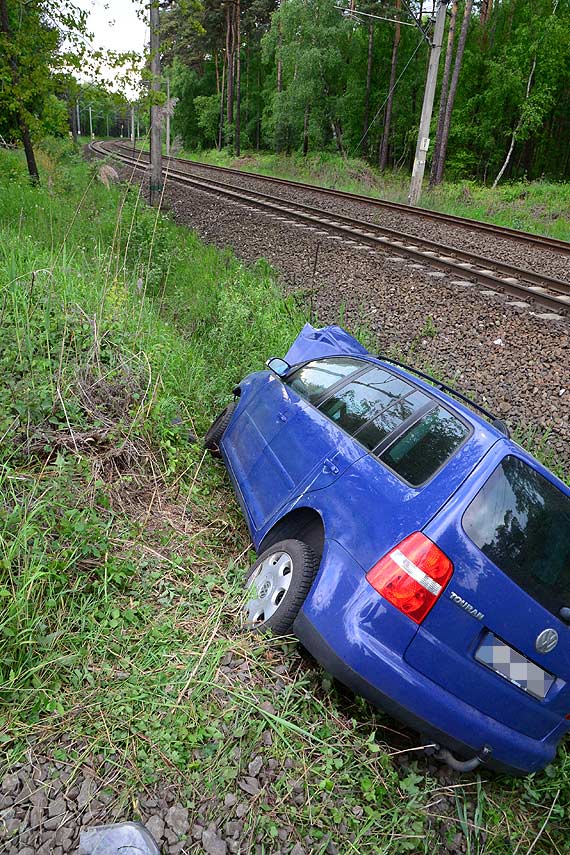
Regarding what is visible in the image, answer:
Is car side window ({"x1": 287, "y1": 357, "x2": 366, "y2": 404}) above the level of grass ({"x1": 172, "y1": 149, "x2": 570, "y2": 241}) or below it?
below

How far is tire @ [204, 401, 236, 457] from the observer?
4.75m

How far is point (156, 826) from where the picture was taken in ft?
→ 6.85

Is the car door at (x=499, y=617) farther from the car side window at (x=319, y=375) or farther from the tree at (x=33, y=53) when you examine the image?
the tree at (x=33, y=53)

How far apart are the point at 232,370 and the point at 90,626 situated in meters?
3.56

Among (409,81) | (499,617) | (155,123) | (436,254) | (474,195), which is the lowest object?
(499,617)

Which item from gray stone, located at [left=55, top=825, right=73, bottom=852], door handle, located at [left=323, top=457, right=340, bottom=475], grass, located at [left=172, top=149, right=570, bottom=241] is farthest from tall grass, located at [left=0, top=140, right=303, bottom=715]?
Result: grass, located at [left=172, top=149, right=570, bottom=241]

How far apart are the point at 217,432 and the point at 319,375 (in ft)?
3.77

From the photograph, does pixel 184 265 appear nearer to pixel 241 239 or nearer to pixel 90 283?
pixel 241 239

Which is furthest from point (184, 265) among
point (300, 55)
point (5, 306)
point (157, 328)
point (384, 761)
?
point (300, 55)

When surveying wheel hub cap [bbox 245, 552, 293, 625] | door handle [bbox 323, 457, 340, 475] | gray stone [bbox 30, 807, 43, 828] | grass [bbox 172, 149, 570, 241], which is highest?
grass [bbox 172, 149, 570, 241]

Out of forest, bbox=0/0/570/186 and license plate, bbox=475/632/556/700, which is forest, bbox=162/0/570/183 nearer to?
forest, bbox=0/0/570/186

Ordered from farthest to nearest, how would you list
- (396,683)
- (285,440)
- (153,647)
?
(285,440) → (153,647) → (396,683)

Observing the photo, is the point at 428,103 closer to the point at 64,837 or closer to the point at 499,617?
the point at 499,617

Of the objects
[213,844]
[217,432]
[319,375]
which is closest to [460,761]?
[213,844]
